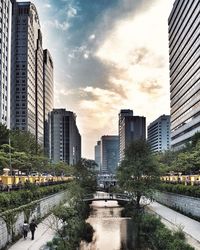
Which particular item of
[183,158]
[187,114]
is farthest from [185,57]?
[183,158]

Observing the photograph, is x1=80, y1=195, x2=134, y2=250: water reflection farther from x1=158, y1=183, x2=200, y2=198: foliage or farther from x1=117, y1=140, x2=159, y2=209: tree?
x1=158, y1=183, x2=200, y2=198: foliage

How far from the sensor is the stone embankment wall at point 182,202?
5919 centimetres

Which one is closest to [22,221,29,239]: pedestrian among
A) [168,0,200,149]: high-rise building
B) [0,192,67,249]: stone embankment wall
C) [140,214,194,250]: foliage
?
[0,192,67,249]: stone embankment wall

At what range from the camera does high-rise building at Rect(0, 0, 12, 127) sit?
138 meters

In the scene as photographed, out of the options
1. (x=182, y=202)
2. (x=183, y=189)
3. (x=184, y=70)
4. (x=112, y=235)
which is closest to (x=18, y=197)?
(x=112, y=235)

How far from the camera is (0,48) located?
456ft

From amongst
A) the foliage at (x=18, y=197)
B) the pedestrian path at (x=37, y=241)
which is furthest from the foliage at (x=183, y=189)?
the foliage at (x=18, y=197)

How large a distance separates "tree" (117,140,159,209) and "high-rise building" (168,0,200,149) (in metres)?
55.2

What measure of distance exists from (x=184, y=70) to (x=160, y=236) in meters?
121

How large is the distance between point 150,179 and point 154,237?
32.8m

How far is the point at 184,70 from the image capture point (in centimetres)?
15400

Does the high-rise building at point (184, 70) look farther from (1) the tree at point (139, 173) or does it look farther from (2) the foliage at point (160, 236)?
(2) the foliage at point (160, 236)

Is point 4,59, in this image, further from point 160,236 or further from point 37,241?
point 160,236

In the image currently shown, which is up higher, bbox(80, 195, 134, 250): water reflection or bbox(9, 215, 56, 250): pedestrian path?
bbox(9, 215, 56, 250): pedestrian path
